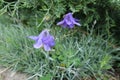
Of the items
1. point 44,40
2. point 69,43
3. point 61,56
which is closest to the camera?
point 44,40

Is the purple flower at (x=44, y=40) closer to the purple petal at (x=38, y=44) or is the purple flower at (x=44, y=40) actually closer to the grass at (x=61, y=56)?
the purple petal at (x=38, y=44)

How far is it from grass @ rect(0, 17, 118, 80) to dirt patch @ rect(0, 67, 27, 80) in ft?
0.16

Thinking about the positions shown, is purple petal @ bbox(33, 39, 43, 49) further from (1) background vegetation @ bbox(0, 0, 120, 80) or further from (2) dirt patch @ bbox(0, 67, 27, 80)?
(2) dirt patch @ bbox(0, 67, 27, 80)

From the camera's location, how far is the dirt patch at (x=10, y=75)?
2641 millimetres

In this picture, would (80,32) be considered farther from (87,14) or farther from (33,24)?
(33,24)

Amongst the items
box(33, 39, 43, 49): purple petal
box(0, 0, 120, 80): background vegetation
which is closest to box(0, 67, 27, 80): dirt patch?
box(0, 0, 120, 80): background vegetation

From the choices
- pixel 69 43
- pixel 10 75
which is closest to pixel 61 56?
pixel 69 43

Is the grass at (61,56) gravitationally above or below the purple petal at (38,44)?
below

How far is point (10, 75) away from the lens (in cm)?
267

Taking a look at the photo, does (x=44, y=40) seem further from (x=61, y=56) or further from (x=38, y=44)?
(x=61, y=56)

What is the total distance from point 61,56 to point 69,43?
0.83ft

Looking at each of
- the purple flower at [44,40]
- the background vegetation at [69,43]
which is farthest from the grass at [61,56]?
the purple flower at [44,40]

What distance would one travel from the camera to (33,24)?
318 cm

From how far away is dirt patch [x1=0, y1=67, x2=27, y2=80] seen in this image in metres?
2.64
